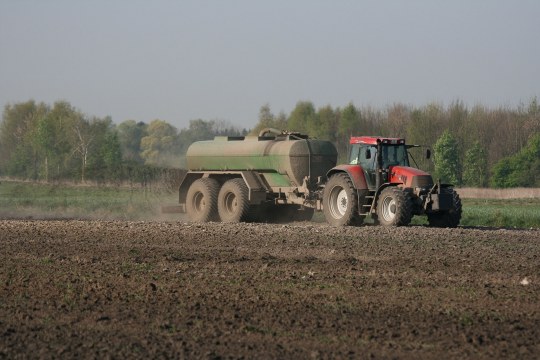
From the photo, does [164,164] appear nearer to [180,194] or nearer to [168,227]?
[180,194]

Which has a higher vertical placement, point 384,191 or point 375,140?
point 375,140

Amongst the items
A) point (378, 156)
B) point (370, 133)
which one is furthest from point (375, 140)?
point (370, 133)

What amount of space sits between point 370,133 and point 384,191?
Answer: 38.3 m

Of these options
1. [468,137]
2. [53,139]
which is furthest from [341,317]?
[53,139]

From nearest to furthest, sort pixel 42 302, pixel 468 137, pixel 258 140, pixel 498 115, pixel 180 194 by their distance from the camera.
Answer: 1. pixel 42 302
2. pixel 258 140
3. pixel 180 194
4. pixel 468 137
5. pixel 498 115

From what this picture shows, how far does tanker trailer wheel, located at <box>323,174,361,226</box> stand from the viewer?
22531 mm

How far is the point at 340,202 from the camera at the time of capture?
23.4 metres

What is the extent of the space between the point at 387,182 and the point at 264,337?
13281 millimetres

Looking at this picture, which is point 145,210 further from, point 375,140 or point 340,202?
point 375,140

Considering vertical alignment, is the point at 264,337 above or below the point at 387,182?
below

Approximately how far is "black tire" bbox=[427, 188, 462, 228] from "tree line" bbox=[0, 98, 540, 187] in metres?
21.8

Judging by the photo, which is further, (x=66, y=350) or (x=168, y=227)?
(x=168, y=227)

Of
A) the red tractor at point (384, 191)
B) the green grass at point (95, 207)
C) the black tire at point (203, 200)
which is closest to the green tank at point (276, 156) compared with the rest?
the black tire at point (203, 200)

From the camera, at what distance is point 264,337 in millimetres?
9578
